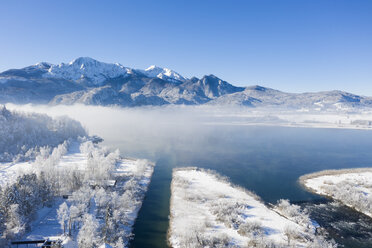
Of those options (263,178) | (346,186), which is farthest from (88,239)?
(346,186)

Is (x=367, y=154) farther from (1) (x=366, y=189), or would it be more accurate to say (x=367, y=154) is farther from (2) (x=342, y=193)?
(2) (x=342, y=193)

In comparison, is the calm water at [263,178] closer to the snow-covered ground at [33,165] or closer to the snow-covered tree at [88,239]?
the snow-covered tree at [88,239]

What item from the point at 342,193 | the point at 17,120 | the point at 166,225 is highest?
the point at 17,120

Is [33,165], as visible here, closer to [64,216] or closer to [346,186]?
[64,216]

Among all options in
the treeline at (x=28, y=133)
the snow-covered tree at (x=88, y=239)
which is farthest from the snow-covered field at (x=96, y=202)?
the treeline at (x=28, y=133)

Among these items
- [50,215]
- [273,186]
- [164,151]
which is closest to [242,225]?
[273,186]

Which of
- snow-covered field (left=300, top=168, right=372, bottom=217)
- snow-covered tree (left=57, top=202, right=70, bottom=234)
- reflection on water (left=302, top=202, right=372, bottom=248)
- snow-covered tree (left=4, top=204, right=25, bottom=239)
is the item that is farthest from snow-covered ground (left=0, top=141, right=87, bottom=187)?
snow-covered field (left=300, top=168, right=372, bottom=217)

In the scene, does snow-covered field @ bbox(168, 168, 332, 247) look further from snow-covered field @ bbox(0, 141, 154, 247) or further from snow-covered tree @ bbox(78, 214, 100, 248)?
snow-covered tree @ bbox(78, 214, 100, 248)
